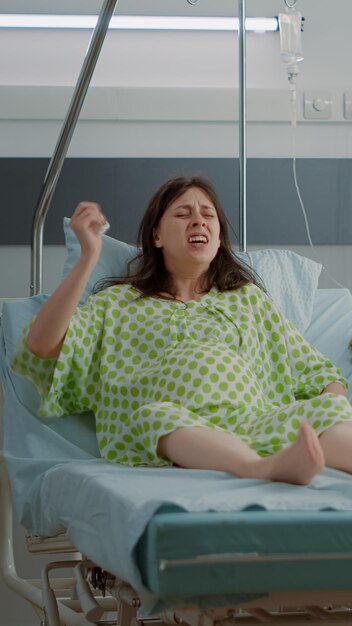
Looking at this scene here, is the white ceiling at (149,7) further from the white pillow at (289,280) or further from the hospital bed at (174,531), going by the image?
the hospital bed at (174,531)

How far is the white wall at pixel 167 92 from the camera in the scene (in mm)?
3924

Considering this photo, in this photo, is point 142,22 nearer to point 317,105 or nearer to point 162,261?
point 317,105

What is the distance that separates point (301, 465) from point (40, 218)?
1.54m

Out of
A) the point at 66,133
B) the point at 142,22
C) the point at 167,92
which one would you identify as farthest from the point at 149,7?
the point at 66,133

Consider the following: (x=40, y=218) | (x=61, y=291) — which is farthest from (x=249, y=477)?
(x=40, y=218)

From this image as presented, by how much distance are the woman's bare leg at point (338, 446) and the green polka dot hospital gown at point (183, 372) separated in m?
0.03

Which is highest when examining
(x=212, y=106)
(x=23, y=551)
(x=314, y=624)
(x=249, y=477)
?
(x=212, y=106)

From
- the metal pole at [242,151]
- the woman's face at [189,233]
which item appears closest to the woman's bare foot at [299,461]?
the woman's face at [189,233]

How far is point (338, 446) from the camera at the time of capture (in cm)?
206

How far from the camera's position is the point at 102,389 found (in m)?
2.49

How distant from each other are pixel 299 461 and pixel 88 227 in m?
0.80

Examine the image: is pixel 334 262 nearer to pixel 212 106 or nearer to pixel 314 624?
pixel 212 106

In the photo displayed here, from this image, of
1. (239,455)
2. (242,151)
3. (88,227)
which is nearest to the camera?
(239,455)

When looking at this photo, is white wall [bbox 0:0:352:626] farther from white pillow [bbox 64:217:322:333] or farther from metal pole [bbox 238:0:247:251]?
white pillow [bbox 64:217:322:333]
